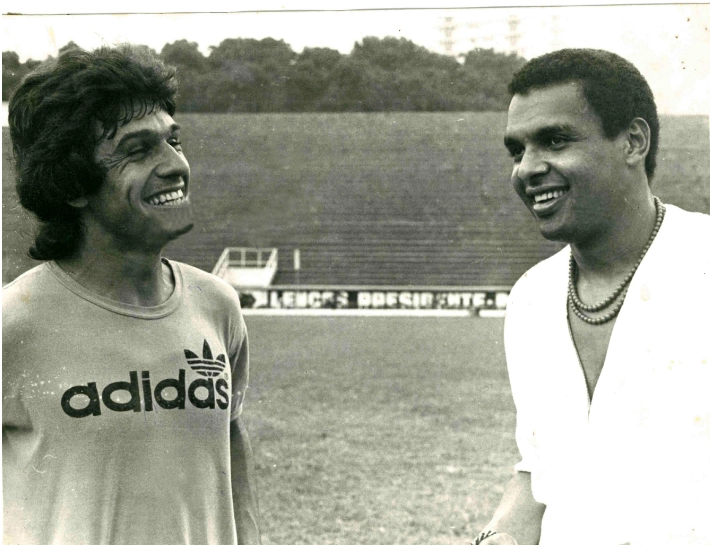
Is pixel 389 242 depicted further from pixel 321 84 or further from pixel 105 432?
pixel 105 432

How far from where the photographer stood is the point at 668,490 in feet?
5.20

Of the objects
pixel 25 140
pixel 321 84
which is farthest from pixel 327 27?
pixel 25 140

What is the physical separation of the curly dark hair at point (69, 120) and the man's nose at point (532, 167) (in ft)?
2.52

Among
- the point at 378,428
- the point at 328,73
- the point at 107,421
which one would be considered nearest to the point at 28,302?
the point at 107,421

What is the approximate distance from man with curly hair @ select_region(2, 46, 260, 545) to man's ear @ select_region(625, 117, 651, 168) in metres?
0.91

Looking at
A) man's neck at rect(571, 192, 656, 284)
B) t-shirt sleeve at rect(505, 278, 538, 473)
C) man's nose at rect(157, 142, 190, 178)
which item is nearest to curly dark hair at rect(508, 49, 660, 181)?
man's neck at rect(571, 192, 656, 284)

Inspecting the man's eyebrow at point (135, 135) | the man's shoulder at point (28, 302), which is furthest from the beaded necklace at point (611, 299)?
the man's shoulder at point (28, 302)

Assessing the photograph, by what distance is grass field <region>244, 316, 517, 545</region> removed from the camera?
4.11 meters

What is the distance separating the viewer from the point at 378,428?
19.1 feet

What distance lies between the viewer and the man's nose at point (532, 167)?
168cm

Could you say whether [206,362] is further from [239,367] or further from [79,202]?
[79,202]

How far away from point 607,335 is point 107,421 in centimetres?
103

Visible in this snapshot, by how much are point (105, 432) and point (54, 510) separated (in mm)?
173

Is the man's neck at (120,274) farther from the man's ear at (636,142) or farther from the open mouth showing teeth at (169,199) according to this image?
the man's ear at (636,142)
